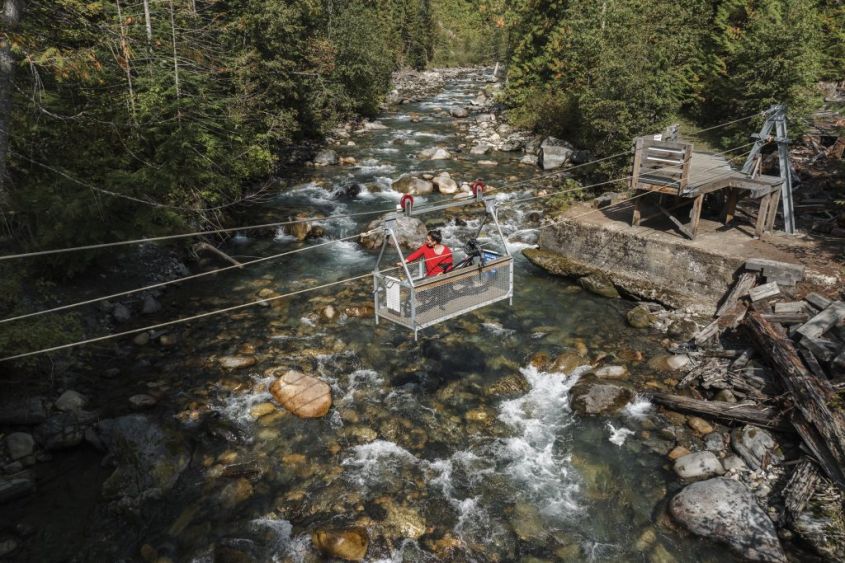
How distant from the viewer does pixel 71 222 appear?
12391 mm

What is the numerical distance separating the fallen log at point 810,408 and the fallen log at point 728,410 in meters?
0.45

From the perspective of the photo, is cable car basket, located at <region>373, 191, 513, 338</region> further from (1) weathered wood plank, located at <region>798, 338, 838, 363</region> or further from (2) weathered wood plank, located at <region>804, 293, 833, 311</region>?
(2) weathered wood plank, located at <region>804, 293, 833, 311</region>

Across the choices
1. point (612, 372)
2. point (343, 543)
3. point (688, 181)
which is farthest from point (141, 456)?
point (688, 181)

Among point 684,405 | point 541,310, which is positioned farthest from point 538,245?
point 684,405

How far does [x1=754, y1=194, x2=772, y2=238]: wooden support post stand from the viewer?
1421 centimetres

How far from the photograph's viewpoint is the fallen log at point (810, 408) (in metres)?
8.18

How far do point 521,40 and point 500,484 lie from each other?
3396 cm

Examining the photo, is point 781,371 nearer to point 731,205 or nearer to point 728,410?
point 728,410

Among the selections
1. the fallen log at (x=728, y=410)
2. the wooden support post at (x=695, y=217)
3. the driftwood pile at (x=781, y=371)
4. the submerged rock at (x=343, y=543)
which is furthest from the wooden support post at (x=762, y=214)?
the submerged rock at (x=343, y=543)

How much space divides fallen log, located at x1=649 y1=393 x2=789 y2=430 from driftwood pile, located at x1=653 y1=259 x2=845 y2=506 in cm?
2

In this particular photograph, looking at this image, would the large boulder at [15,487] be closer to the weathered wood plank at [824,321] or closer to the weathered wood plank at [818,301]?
the weathered wood plank at [824,321]

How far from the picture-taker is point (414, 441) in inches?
413

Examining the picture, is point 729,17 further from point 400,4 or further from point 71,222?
point 400,4

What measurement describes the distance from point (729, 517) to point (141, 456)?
10260 mm
